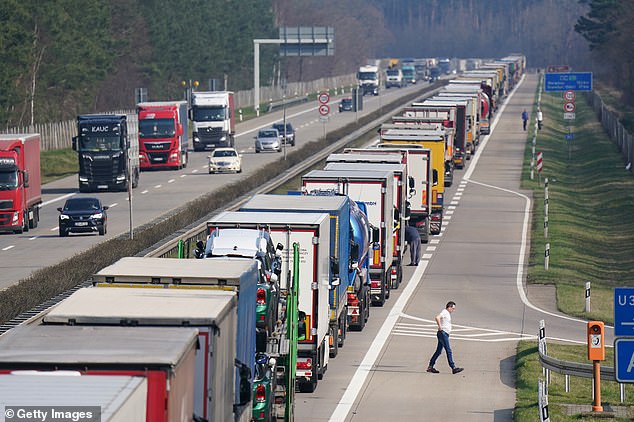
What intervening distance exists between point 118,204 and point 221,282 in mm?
44620

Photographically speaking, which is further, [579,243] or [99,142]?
[99,142]

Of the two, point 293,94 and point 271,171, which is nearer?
point 271,171

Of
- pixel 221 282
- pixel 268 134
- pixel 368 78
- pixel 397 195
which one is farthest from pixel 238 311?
pixel 368 78

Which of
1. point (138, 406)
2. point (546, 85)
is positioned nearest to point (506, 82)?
point (546, 85)

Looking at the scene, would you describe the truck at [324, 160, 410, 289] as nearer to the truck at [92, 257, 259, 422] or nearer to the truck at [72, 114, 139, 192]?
the truck at [92, 257, 259, 422]

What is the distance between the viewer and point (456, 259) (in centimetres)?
4450

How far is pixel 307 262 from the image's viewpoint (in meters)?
23.4

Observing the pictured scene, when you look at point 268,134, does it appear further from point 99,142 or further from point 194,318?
point 194,318

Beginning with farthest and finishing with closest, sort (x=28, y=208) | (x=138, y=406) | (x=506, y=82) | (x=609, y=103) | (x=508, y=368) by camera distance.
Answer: (x=506, y=82) < (x=609, y=103) < (x=28, y=208) < (x=508, y=368) < (x=138, y=406)

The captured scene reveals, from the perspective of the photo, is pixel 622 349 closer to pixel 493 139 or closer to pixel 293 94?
pixel 493 139

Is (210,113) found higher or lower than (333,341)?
higher

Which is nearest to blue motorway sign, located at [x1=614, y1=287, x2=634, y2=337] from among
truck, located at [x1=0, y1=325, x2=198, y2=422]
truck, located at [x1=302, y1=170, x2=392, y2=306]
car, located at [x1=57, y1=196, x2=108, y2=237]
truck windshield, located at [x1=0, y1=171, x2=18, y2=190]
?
truck, located at [x1=0, y1=325, x2=198, y2=422]

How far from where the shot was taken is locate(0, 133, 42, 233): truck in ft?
162

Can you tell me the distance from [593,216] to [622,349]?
40.6 meters
